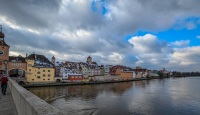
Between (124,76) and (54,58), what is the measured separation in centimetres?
4614

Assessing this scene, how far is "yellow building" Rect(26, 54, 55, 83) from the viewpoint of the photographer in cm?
5841

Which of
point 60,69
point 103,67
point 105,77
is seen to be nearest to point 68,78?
point 60,69

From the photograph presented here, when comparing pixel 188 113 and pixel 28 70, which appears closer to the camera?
pixel 188 113

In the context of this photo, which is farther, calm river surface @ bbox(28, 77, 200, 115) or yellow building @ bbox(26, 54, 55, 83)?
yellow building @ bbox(26, 54, 55, 83)

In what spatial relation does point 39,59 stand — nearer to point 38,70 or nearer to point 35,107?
point 38,70

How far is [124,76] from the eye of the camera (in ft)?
354

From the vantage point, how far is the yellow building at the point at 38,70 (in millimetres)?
58406

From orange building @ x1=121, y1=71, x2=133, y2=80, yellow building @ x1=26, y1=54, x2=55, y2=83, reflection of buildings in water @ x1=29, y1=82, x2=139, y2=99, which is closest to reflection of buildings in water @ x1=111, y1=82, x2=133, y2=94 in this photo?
reflection of buildings in water @ x1=29, y1=82, x2=139, y2=99

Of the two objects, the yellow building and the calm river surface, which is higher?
the yellow building

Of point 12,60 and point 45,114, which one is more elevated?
point 12,60

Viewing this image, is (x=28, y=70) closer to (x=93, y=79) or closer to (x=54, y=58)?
(x=54, y=58)

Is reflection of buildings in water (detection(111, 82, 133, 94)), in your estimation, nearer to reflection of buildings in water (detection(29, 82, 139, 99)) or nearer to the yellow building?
reflection of buildings in water (detection(29, 82, 139, 99))

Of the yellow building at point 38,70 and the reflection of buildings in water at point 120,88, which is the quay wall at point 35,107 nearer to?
the reflection of buildings in water at point 120,88

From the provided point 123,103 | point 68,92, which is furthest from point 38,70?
point 123,103
